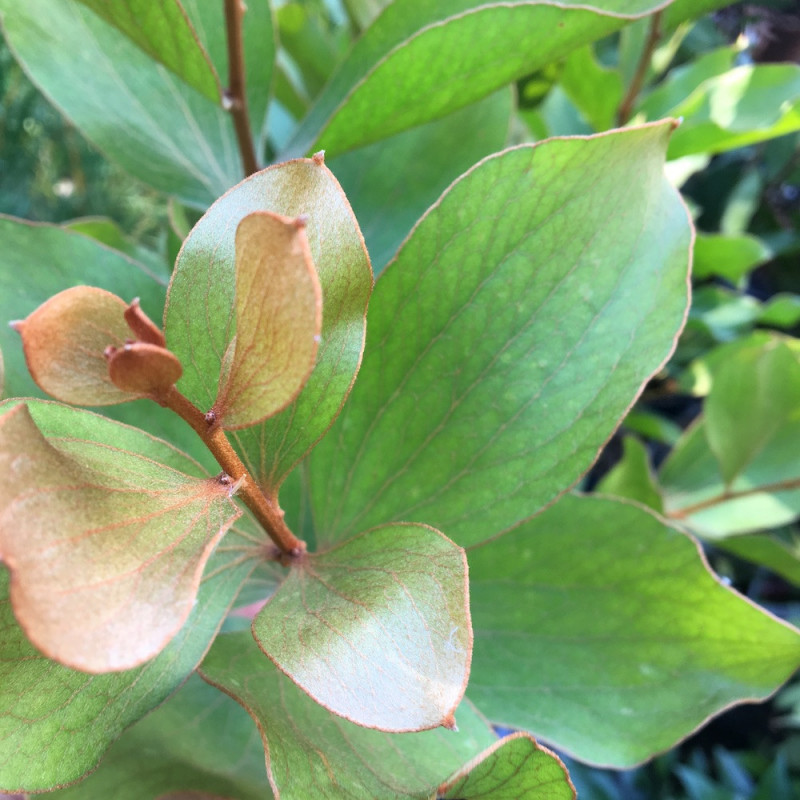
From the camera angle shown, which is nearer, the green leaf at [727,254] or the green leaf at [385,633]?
the green leaf at [385,633]

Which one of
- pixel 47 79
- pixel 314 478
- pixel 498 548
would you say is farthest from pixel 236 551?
pixel 47 79

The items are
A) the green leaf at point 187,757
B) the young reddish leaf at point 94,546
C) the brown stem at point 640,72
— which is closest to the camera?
the young reddish leaf at point 94,546

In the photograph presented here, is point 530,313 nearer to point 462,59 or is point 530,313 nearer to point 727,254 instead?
point 462,59

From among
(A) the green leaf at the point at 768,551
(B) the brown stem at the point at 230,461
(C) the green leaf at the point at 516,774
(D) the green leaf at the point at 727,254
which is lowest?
(A) the green leaf at the point at 768,551

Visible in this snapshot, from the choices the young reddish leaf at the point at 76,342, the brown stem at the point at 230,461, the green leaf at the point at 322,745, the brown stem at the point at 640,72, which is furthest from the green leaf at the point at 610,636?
the brown stem at the point at 640,72

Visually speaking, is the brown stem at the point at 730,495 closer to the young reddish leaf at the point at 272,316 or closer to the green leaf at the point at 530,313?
the green leaf at the point at 530,313

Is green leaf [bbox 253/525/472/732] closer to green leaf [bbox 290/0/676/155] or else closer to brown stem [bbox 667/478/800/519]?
green leaf [bbox 290/0/676/155]

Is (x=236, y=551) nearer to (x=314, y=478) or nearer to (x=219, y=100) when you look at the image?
(x=314, y=478)
